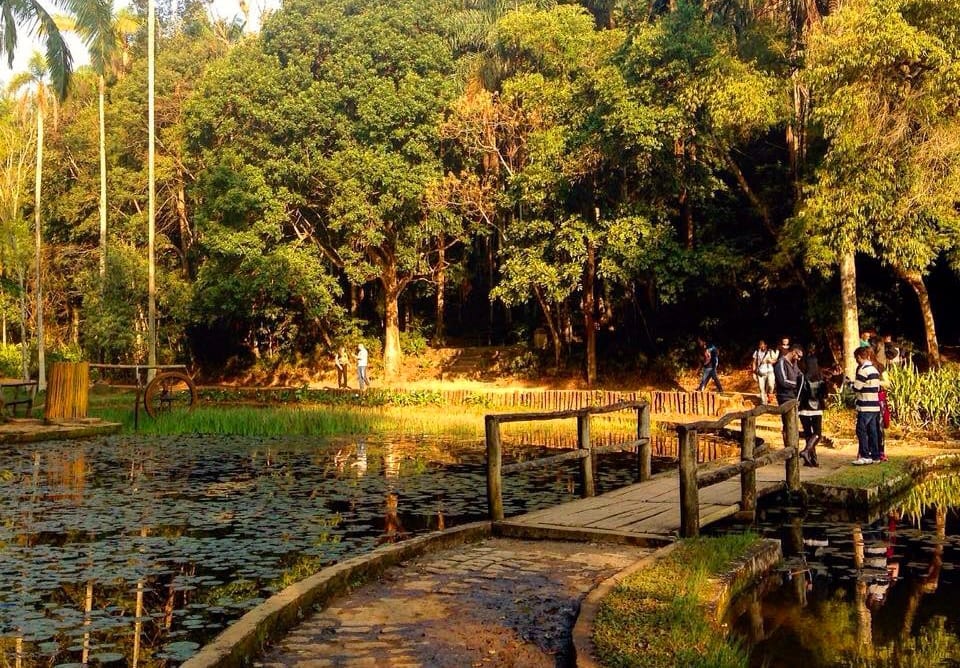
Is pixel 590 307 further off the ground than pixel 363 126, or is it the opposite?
pixel 363 126

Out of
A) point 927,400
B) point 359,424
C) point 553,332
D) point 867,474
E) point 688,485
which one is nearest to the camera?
point 688,485

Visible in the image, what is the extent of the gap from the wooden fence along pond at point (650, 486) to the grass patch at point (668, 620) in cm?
102

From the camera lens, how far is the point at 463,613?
20.3 feet

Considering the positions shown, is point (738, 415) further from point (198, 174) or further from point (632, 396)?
point (198, 174)

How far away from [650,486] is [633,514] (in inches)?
75.5

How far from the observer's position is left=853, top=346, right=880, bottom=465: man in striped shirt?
12945 mm

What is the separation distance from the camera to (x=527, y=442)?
1878 centimetres

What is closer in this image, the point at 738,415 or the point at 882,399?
the point at 738,415

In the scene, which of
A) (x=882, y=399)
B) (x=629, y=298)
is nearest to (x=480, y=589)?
(x=882, y=399)

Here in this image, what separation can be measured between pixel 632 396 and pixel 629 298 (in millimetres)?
9931

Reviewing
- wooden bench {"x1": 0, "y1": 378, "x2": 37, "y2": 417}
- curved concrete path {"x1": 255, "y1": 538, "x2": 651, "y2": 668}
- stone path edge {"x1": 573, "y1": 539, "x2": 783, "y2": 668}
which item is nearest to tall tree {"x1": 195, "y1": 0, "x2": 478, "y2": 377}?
wooden bench {"x1": 0, "y1": 378, "x2": 37, "y2": 417}

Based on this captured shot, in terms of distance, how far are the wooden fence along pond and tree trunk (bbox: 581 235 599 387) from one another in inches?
736

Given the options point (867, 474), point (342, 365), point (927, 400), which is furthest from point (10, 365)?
point (867, 474)

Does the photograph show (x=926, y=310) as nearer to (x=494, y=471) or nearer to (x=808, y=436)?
(x=808, y=436)
